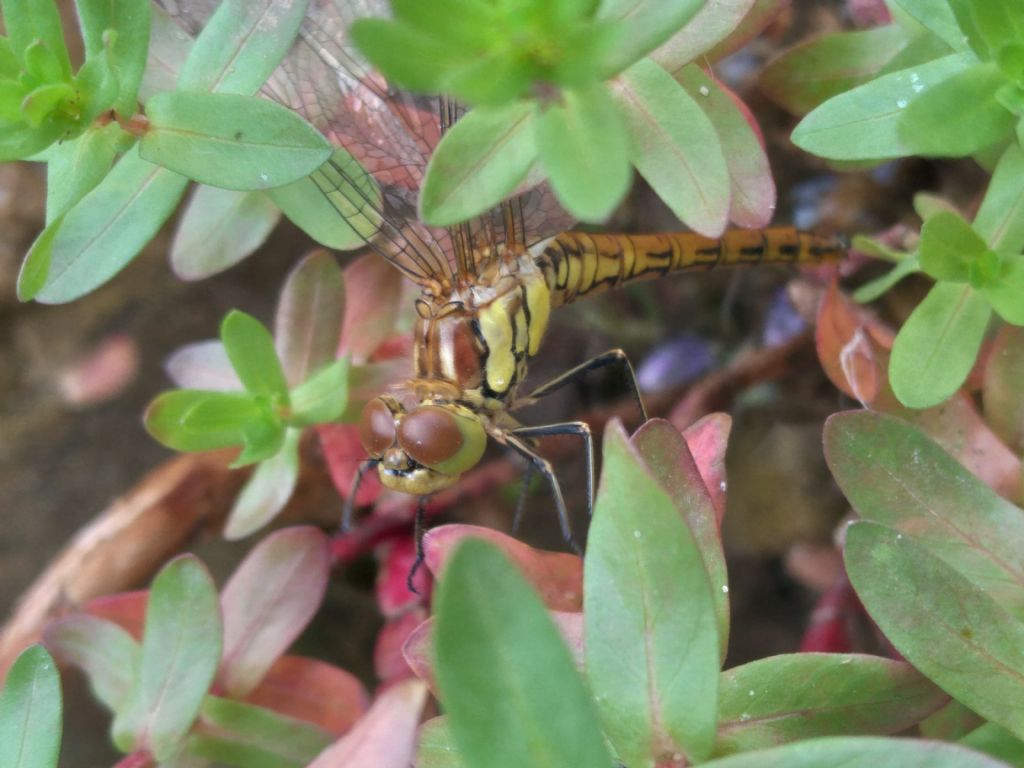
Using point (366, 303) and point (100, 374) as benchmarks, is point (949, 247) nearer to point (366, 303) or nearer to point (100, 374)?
point (366, 303)

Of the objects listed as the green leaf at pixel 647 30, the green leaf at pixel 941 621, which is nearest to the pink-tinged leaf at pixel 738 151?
the green leaf at pixel 647 30

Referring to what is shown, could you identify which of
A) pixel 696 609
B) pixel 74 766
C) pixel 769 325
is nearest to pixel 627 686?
pixel 696 609

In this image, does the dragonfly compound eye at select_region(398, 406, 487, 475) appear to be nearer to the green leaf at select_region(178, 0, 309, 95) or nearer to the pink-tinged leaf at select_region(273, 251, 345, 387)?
the pink-tinged leaf at select_region(273, 251, 345, 387)

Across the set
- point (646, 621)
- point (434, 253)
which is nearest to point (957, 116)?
point (646, 621)

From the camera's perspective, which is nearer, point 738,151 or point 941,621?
point 941,621

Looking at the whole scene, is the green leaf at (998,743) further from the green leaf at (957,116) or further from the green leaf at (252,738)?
the green leaf at (252,738)

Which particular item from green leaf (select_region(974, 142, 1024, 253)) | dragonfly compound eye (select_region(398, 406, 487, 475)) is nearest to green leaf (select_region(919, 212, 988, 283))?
green leaf (select_region(974, 142, 1024, 253))
